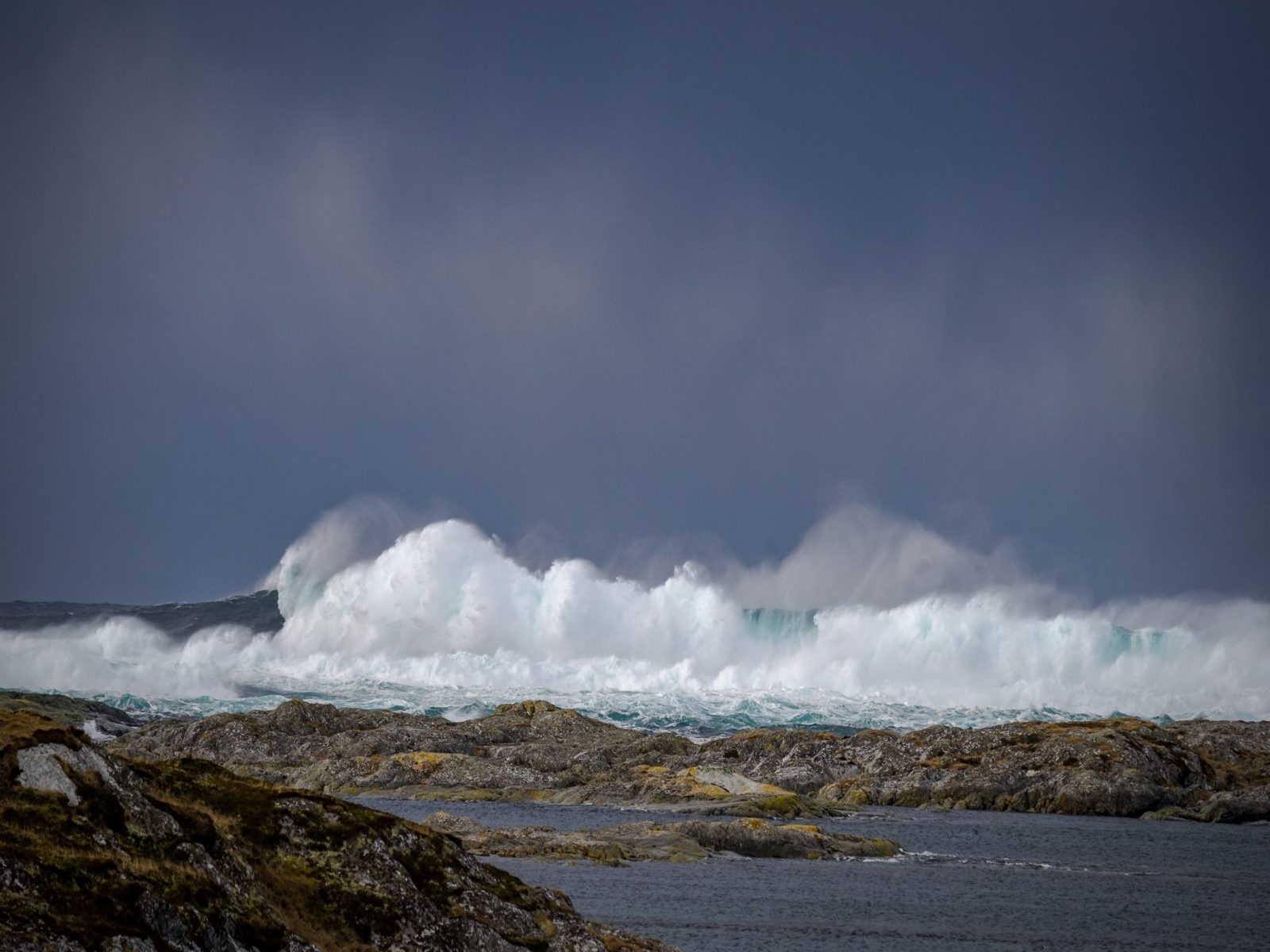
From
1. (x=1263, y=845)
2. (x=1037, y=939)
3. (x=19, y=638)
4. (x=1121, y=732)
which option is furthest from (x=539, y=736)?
(x=19, y=638)

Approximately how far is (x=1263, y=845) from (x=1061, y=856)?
13478 millimetres

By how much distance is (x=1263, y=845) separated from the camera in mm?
55031

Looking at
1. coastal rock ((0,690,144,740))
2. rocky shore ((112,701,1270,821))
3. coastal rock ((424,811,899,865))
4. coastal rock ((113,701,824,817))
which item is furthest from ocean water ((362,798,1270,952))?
coastal rock ((0,690,144,740))

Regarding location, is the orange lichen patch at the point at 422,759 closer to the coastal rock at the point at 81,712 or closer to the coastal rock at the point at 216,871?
the coastal rock at the point at 81,712

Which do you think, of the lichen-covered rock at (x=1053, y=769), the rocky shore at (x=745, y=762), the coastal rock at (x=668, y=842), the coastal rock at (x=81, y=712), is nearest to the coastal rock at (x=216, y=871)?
the coastal rock at (x=668, y=842)

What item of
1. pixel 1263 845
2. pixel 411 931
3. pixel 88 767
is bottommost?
pixel 1263 845

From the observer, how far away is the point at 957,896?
122 feet

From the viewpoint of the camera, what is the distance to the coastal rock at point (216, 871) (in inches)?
480

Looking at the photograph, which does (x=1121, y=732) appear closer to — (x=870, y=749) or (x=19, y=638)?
(x=870, y=749)

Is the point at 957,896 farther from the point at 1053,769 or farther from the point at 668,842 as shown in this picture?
the point at 1053,769

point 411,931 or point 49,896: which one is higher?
point 49,896

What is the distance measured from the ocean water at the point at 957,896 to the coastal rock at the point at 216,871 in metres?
11.7

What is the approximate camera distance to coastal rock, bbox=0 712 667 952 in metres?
12.2

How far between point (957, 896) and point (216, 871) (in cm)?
2896
